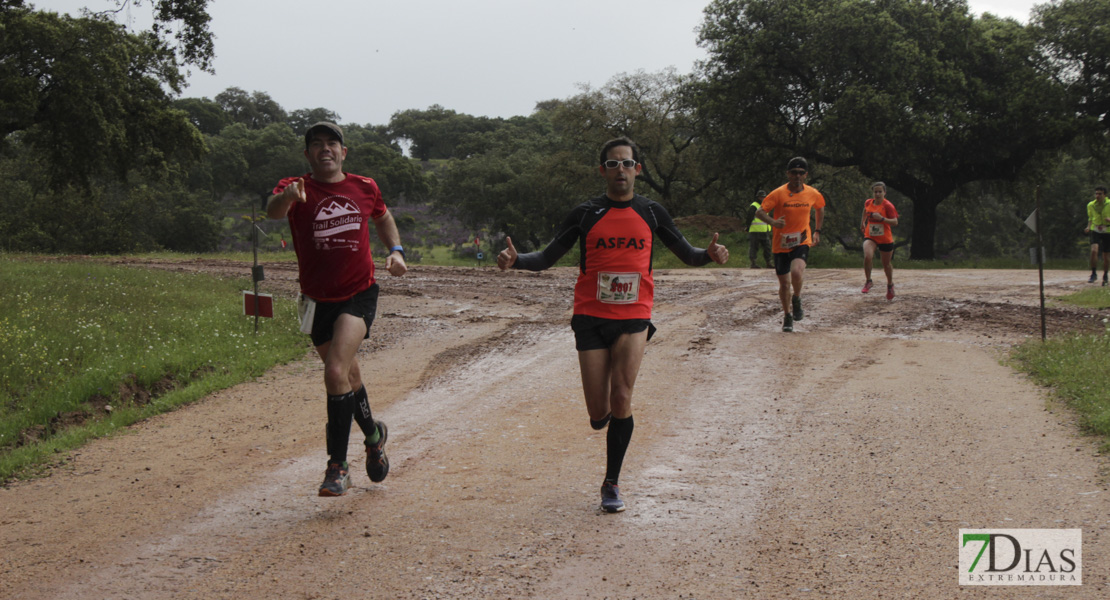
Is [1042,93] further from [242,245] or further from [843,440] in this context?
[242,245]

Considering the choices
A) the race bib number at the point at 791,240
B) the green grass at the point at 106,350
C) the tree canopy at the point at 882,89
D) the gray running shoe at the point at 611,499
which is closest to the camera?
the gray running shoe at the point at 611,499

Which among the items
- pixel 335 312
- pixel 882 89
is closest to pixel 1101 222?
pixel 882 89

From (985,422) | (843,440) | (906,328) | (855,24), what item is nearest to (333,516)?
(843,440)

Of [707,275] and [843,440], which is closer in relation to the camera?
[843,440]

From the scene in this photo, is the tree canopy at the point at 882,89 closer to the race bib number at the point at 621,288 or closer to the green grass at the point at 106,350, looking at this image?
the green grass at the point at 106,350

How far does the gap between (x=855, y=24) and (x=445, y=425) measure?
78.4ft

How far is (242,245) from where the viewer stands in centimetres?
5188

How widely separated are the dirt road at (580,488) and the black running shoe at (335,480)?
0.41 feet

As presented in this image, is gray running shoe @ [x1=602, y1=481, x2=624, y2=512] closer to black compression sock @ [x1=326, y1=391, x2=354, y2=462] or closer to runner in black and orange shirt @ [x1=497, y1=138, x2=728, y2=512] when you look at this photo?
runner in black and orange shirt @ [x1=497, y1=138, x2=728, y2=512]

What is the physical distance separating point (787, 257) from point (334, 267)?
25.8 feet

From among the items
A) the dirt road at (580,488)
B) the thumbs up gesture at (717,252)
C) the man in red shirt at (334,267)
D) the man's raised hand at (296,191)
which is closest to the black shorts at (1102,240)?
the dirt road at (580,488)

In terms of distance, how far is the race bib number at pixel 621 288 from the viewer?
16.3 feet

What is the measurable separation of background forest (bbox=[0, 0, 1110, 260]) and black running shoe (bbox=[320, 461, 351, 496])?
44.3 ft

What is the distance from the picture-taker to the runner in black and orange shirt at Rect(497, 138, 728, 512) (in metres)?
4.95
